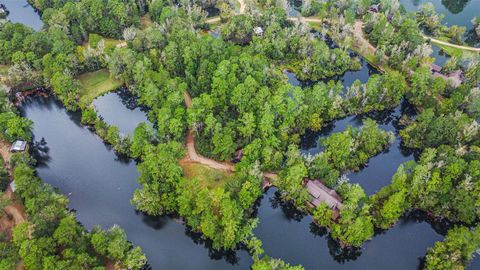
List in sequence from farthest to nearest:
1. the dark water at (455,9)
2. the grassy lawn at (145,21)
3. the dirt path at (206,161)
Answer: the dark water at (455,9) → the grassy lawn at (145,21) → the dirt path at (206,161)

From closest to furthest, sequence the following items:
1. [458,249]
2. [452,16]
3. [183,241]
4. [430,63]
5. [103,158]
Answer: [458,249] → [183,241] → [103,158] → [430,63] → [452,16]

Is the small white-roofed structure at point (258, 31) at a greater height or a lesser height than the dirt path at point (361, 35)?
greater

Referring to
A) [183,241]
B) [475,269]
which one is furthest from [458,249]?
[183,241]

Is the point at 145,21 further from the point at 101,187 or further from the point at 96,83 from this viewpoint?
the point at 101,187

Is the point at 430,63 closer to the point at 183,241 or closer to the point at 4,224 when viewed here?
the point at 183,241

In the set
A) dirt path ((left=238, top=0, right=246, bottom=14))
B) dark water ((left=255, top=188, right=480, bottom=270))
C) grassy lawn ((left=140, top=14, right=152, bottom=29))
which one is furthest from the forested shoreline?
dirt path ((left=238, top=0, right=246, bottom=14))

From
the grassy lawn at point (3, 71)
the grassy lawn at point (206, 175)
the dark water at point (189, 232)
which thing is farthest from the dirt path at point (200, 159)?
the grassy lawn at point (3, 71)

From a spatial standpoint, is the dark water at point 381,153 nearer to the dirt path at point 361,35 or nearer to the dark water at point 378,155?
the dark water at point 378,155

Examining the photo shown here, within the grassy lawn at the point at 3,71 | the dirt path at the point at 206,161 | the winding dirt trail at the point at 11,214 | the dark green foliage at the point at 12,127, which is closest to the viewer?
the winding dirt trail at the point at 11,214
